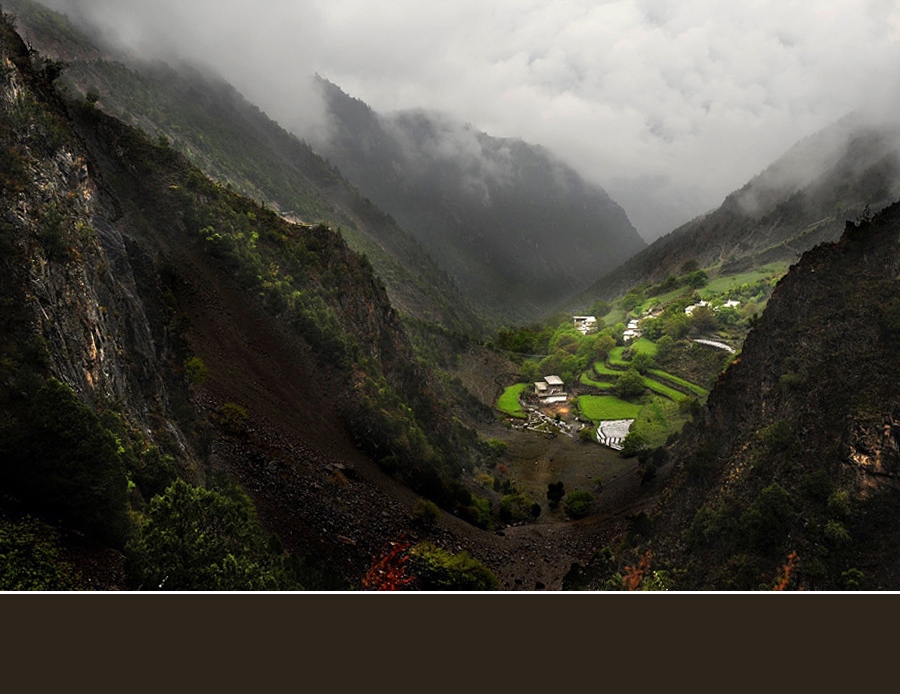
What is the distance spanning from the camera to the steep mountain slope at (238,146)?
4225 inches

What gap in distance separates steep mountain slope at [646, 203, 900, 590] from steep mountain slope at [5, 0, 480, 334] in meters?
96.4

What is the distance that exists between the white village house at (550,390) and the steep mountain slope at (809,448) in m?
48.0

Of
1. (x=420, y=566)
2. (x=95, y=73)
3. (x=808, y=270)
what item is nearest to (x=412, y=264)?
(x=95, y=73)

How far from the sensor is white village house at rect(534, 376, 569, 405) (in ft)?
299

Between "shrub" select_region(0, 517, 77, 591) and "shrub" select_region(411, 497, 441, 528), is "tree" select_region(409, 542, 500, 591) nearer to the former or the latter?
"shrub" select_region(411, 497, 441, 528)

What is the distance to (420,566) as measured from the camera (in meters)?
27.5

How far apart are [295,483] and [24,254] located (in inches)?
661

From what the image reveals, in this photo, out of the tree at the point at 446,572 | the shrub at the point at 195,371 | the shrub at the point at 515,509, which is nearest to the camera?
the tree at the point at 446,572

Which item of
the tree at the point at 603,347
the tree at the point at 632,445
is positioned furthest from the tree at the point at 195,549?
the tree at the point at 603,347

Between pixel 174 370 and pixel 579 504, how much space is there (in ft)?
117

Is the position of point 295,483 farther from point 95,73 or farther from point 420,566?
point 95,73

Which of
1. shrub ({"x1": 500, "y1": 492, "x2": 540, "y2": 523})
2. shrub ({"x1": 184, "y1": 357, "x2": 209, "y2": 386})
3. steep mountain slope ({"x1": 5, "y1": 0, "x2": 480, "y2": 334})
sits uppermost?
steep mountain slope ({"x1": 5, "y1": 0, "x2": 480, "y2": 334})

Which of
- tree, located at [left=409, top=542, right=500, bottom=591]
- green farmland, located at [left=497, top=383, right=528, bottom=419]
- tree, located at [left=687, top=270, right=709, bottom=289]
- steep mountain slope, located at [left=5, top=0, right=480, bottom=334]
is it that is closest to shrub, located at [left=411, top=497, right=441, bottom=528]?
tree, located at [left=409, top=542, right=500, bottom=591]

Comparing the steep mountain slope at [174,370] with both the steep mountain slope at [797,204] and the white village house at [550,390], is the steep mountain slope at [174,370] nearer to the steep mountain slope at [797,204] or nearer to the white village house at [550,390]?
the white village house at [550,390]
